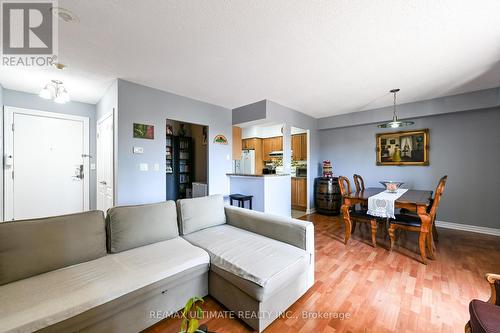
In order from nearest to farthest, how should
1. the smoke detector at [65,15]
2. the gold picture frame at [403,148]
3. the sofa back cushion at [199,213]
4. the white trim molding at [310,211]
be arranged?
1. the smoke detector at [65,15]
2. the sofa back cushion at [199,213]
3. the gold picture frame at [403,148]
4. the white trim molding at [310,211]

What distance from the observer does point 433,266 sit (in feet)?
7.80

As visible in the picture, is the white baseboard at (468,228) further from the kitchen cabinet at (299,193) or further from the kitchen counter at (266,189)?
the kitchen counter at (266,189)

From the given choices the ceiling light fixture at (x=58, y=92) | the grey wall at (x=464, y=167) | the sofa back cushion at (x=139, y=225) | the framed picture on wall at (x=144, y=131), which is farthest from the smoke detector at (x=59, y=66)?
the grey wall at (x=464, y=167)

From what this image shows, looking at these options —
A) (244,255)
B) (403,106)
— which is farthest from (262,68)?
(403,106)

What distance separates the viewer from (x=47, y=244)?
1449 millimetres

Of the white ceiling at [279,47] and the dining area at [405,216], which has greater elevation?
the white ceiling at [279,47]

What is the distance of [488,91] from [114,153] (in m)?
5.94

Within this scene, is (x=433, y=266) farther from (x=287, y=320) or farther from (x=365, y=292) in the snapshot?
(x=287, y=320)

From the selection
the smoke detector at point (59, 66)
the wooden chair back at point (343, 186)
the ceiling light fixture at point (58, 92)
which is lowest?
the wooden chair back at point (343, 186)

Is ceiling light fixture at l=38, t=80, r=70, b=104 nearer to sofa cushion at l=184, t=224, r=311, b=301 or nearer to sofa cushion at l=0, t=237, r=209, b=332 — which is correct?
sofa cushion at l=0, t=237, r=209, b=332

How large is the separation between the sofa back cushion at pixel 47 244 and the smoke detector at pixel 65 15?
5.39 ft

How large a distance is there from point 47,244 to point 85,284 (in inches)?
19.0

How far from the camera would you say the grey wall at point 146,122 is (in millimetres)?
2912

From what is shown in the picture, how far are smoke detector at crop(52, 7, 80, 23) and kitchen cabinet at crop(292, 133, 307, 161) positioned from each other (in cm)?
484
